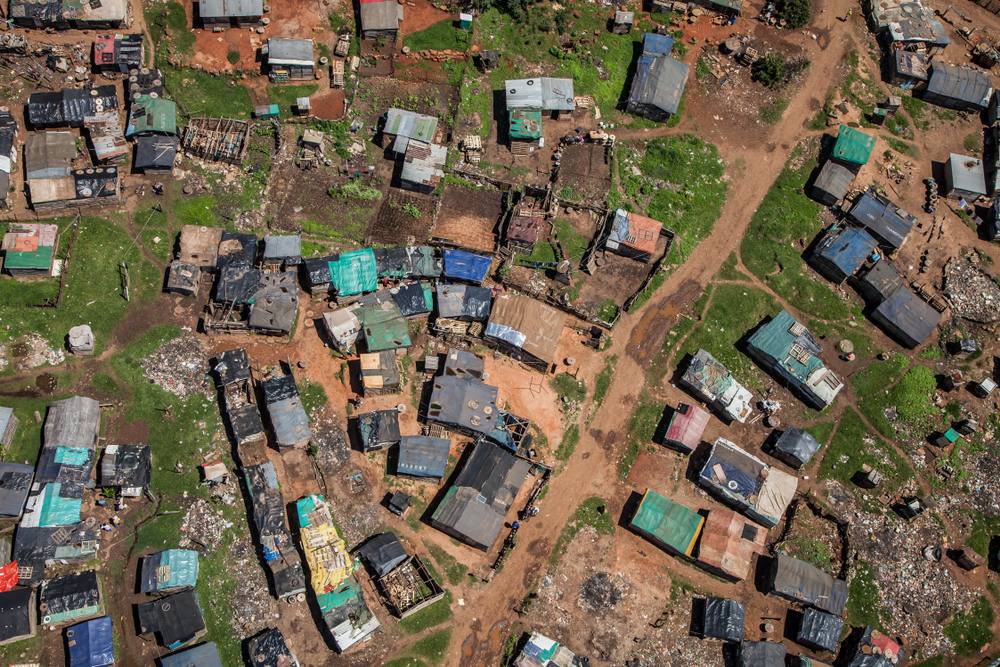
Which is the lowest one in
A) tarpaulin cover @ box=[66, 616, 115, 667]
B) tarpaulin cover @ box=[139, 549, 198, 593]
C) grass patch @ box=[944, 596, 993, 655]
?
tarpaulin cover @ box=[66, 616, 115, 667]

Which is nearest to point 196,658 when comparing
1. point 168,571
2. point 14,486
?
point 168,571

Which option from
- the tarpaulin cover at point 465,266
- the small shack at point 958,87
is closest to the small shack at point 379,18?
the tarpaulin cover at point 465,266

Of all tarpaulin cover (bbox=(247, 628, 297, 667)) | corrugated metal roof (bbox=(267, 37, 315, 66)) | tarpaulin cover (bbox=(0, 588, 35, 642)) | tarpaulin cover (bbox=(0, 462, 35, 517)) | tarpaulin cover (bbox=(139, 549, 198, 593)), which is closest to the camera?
tarpaulin cover (bbox=(0, 588, 35, 642))

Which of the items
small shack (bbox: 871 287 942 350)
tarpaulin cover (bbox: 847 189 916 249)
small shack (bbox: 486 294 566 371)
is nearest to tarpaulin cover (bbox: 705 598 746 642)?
small shack (bbox: 486 294 566 371)

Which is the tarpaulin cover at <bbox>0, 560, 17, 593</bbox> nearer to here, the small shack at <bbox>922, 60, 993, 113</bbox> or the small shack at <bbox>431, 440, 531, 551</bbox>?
the small shack at <bbox>431, 440, 531, 551</bbox>

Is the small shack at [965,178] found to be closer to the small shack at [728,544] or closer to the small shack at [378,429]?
the small shack at [728,544]

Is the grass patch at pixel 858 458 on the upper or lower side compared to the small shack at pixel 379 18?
lower

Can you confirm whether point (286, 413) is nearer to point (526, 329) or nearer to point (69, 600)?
point (69, 600)
